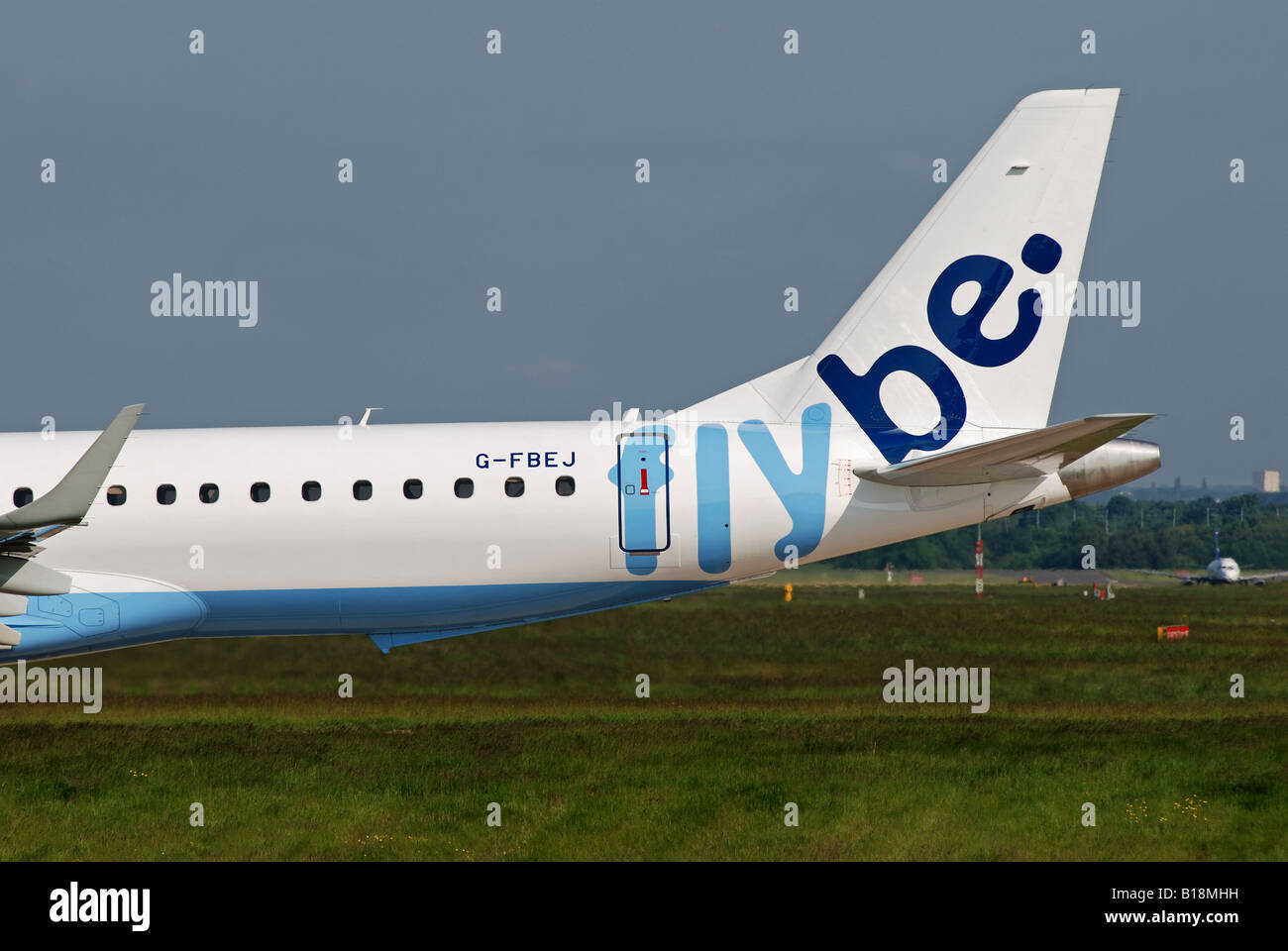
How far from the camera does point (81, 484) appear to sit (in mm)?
14695

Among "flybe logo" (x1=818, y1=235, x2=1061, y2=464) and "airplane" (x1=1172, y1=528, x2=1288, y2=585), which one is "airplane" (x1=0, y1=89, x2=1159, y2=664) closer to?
"flybe logo" (x1=818, y1=235, x2=1061, y2=464)

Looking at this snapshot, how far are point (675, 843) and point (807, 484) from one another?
A: 6.44m

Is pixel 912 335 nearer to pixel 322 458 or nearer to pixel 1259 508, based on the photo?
pixel 322 458

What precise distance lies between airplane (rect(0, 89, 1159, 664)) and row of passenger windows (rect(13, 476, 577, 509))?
0.03 metres

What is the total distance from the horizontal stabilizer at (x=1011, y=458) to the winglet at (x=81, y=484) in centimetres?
1068

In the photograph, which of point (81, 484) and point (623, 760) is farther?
point (623, 760)

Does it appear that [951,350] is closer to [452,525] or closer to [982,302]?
[982,302]

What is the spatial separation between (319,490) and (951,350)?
1033 centimetres

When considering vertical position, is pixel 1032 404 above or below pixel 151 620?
above

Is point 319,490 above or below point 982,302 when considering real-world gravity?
below

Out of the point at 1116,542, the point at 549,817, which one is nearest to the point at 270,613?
the point at 549,817

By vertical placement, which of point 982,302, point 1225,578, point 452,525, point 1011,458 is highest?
point 982,302

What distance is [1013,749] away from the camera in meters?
19.5

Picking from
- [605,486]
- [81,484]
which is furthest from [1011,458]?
[81,484]
